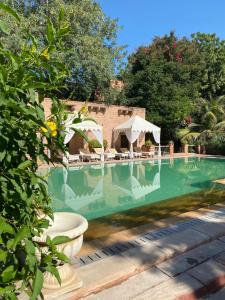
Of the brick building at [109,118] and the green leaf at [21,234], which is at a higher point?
the brick building at [109,118]

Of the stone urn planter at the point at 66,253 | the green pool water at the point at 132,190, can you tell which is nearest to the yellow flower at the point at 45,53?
the stone urn planter at the point at 66,253

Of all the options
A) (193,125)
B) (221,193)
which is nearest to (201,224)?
(221,193)

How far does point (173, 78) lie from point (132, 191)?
18.0m

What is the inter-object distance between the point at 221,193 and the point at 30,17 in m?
17.7

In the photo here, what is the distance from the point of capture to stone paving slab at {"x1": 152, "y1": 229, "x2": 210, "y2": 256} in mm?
4062

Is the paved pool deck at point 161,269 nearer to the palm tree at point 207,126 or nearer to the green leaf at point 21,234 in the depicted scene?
the green leaf at point 21,234

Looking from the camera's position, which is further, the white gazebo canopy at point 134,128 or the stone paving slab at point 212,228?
the white gazebo canopy at point 134,128

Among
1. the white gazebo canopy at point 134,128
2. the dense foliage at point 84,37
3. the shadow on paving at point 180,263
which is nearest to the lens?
the shadow on paving at point 180,263

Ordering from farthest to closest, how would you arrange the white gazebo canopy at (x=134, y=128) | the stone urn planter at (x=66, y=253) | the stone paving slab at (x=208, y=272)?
the white gazebo canopy at (x=134, y=128) → the stone paving slab at (x=208, y=272) → the stone urn planter at (x=66, y=253)

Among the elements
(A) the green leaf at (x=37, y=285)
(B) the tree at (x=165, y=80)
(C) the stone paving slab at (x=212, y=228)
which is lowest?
(C) the stone paving slab at (x=212, y=228)

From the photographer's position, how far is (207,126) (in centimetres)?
2527

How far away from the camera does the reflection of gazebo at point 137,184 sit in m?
11.0

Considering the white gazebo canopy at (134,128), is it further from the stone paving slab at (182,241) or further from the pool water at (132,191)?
the stone paving slab at (182,241)

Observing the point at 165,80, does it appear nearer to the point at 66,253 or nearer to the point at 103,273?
the point at 103,273
